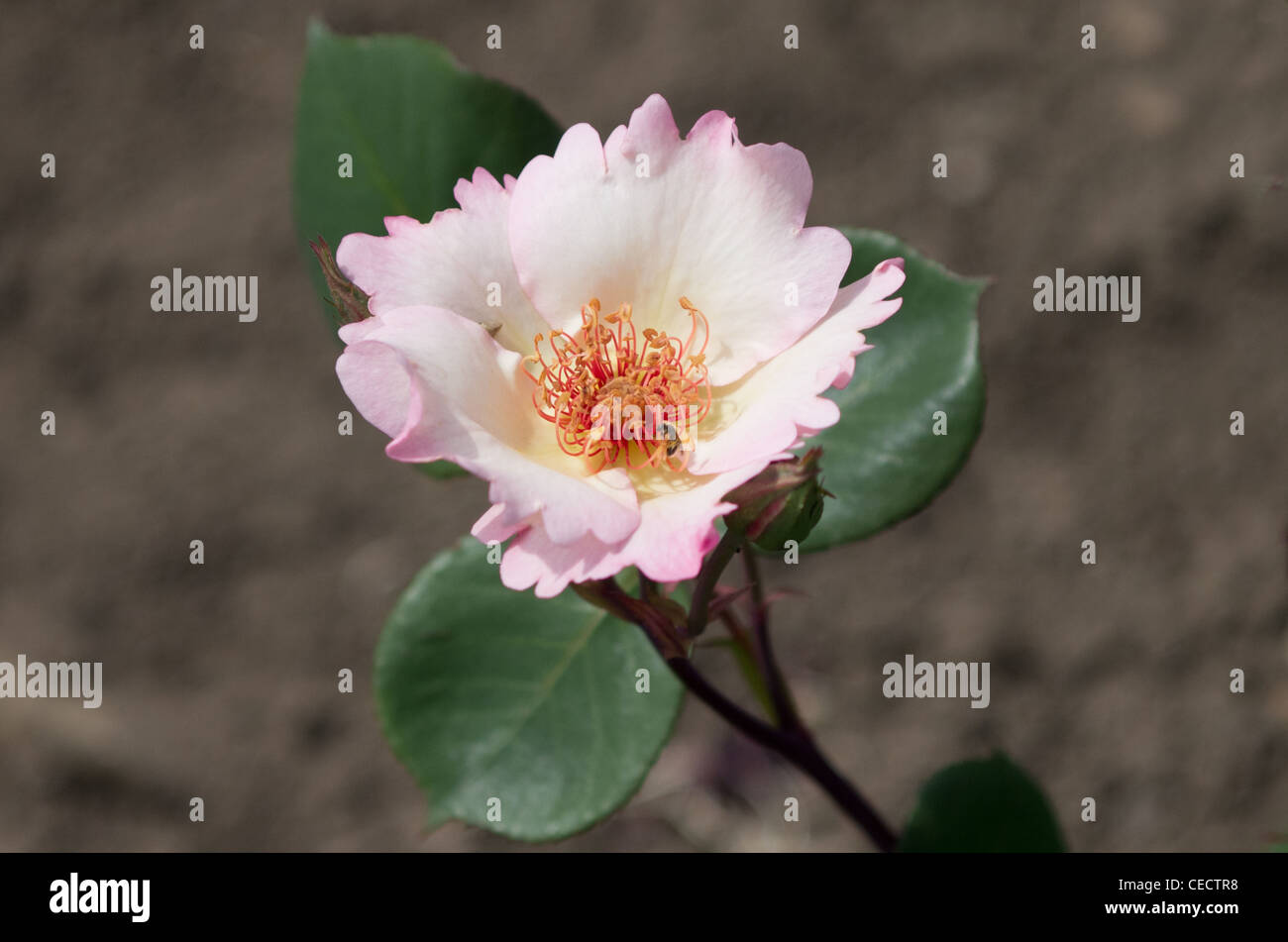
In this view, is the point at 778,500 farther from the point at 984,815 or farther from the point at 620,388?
the point at 984,815

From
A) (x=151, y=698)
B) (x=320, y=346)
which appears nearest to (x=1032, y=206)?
(x=320, y=346)

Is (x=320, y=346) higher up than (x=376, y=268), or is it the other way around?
(x=320, y=346)

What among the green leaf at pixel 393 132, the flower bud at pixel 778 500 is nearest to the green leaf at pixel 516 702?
the green leaf at pixel 393 132

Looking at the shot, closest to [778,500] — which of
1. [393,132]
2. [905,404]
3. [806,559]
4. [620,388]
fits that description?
[620,388]

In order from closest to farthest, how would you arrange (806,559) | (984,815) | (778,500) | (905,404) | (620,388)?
1. (778,500)
2. (620,388)
3. (905,404)
4. (984,815)
5. (806,559)

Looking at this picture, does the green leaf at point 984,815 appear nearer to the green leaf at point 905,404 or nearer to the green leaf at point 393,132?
the green leaf at point 905,404

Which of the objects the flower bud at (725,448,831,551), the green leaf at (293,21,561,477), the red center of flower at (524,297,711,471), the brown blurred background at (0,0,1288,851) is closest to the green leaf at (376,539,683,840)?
the green leaf at (293,21,561,477)
